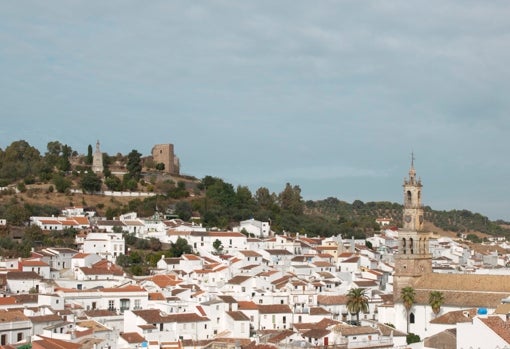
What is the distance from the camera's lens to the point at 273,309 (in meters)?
48.8

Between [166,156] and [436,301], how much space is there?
71185 mm

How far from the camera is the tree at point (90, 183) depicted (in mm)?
92812

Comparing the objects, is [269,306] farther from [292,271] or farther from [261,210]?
[261,210]

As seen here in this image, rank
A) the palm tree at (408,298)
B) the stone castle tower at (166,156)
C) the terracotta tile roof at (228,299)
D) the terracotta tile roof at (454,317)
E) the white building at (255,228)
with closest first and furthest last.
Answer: the terracotta tile roof at (454,317) < the palm tree at (408,298) < the terracotta tile roof at (228,299) < the white building at (255,228) < the stone castle tower at (166,156)

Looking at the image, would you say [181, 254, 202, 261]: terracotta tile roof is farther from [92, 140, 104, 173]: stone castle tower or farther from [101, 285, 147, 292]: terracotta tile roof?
[92, 140, 104, 173]: stone castle tower

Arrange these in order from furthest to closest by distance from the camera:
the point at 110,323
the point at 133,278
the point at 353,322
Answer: the point at 133,278 → the point at 353,322 → the point at 110,323

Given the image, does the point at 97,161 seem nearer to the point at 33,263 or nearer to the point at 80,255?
the point at 80,255

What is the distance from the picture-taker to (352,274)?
64.6 metres

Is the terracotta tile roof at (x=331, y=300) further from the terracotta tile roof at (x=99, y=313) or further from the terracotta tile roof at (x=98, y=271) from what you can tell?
the terracotta tile roof at (x=98, y=271)

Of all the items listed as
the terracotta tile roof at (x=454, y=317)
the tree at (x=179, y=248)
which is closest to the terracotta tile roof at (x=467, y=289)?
the terracotta tile roof at (x=454, y=317)

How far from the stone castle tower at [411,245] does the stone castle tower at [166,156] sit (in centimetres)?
6403

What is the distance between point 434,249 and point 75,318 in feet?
187

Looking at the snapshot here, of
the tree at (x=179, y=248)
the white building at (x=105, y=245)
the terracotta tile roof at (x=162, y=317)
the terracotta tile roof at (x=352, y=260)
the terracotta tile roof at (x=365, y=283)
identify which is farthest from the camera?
the tree at (x=179, y=248)

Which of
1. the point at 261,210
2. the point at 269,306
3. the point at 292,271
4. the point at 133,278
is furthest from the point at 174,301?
the point at 261,210
